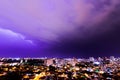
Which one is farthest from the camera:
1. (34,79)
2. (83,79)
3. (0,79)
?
(83,79)

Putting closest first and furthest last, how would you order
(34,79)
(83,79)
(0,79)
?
(0,79), (34,79), (83,79)

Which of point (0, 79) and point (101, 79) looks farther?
point (101, 79)

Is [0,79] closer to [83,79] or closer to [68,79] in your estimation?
[68,79]

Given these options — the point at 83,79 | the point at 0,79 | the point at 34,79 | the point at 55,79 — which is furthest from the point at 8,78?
the point at 83,79

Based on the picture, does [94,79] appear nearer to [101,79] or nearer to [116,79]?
[101,79]

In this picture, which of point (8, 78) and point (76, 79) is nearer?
point (8, 78)

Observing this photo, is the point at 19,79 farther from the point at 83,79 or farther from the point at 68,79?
the point at 83,79

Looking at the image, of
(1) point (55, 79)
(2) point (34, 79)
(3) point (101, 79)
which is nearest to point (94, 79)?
(3) point (101, 79)

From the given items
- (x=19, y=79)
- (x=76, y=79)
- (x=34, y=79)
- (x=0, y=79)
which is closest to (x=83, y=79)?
(x=76, y=79)
